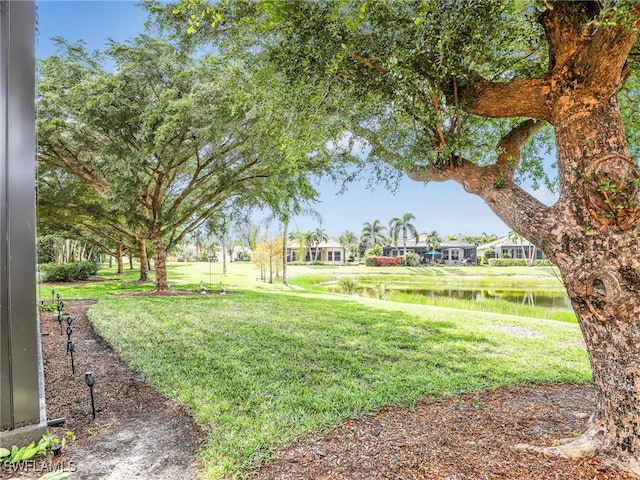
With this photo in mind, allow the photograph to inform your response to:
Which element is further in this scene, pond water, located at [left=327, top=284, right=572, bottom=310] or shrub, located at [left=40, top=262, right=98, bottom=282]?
shrub, located at [left=40, top=262, right=98, bottom=282]

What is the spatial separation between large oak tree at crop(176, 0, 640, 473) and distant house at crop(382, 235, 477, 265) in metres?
31.4

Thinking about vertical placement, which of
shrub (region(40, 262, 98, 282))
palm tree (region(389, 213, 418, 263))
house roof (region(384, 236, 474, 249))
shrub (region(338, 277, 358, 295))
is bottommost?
shrub (region(338, 277, 358, 295))

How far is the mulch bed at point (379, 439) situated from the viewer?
1.96m

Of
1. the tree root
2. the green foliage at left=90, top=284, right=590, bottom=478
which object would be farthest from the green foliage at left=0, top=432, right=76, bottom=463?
the tree root

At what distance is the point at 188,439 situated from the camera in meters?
2.45

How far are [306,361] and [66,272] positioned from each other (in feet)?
45.2

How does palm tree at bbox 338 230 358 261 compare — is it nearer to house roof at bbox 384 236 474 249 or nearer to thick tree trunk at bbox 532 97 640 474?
house roof at bbox 384 236 474 249

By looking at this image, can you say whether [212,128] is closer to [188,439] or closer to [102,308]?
[102,308]

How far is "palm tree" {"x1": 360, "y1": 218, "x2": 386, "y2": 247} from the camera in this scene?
38.4 m

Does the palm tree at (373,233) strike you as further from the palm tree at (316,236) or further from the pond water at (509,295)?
the pond water at (509,295)

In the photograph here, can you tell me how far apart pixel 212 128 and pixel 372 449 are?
7015 mm

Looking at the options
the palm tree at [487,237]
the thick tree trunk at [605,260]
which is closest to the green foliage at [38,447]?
the thick tree trunk at [605,260]

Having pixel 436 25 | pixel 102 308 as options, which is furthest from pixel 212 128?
pixel 436 25

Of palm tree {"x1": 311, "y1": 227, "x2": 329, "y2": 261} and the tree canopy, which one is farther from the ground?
the tree canopy
